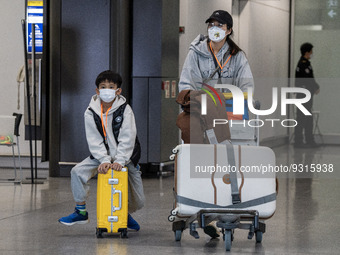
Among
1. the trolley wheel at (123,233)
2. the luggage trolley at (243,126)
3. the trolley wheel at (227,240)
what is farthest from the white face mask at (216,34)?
the trolley wheel at (123,233)

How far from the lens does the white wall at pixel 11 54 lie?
1135cm

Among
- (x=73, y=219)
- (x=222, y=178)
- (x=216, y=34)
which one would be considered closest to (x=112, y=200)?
(x=73, y=219)

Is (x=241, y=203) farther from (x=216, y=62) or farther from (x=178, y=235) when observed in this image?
(x=216, y=62)

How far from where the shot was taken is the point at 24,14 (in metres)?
11.3

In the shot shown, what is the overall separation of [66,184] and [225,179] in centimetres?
438

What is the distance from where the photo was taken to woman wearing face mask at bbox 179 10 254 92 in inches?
240

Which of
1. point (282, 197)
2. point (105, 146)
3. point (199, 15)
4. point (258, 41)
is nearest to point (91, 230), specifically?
point (105, 146)

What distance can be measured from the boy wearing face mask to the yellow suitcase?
0.14 metres

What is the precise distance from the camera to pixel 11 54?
1139 cm

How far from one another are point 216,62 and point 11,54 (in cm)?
587

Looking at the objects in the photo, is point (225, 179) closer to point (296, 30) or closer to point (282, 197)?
point (282, 197)

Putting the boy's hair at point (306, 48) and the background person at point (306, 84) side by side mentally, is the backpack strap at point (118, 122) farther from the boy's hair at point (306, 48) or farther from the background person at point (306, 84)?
the boy's hair at point (306, 48)

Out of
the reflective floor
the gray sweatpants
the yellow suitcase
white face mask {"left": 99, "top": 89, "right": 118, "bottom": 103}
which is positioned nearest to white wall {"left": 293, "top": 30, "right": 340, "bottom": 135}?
the reflective floor

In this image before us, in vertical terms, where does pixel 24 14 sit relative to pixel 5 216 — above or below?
above
